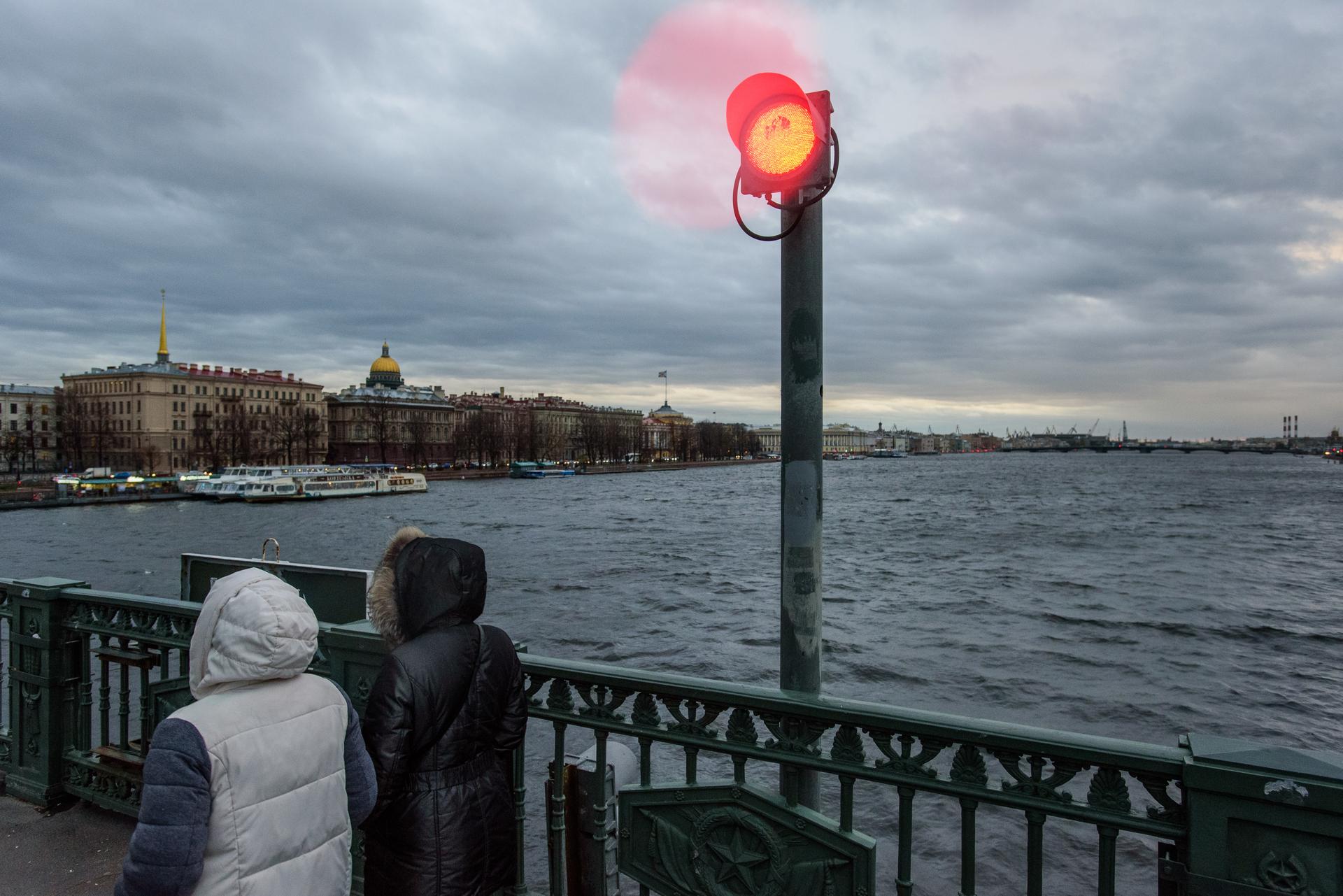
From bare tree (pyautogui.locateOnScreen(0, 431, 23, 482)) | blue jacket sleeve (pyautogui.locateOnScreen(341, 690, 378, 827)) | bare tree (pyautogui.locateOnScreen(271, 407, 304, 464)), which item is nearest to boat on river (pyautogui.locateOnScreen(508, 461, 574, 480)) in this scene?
bare tree (pyautogui.locateOnScreen(271, 407, 304, 464))

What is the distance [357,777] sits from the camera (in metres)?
2.55

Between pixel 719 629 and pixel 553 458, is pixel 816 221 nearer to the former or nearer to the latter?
pixel 719 629

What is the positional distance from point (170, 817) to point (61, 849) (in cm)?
289

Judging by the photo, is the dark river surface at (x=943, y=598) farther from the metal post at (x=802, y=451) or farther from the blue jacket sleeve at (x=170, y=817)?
the blue jacket sleeve at (x=170, y=817)

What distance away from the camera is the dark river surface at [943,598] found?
1438cm

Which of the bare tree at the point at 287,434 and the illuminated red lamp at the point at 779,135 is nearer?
the illuminated red lamp at the point at 779,135

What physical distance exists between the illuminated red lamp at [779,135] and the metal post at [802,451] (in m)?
0.10

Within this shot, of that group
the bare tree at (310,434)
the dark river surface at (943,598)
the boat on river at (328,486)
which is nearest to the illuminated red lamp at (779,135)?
the dark river surface at (943,598)

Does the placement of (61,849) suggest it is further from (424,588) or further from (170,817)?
(424,588)

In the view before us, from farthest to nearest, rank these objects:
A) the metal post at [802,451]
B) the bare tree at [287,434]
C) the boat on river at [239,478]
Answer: the bare tree at [287,434]
the boat on river at [239,478]
the metal post at [802,451]

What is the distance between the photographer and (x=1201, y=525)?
47906 millimetres

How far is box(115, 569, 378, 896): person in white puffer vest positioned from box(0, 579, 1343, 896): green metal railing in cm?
99

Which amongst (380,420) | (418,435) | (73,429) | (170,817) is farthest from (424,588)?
(380,420)

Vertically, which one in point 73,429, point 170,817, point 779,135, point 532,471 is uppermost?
point 73,429
